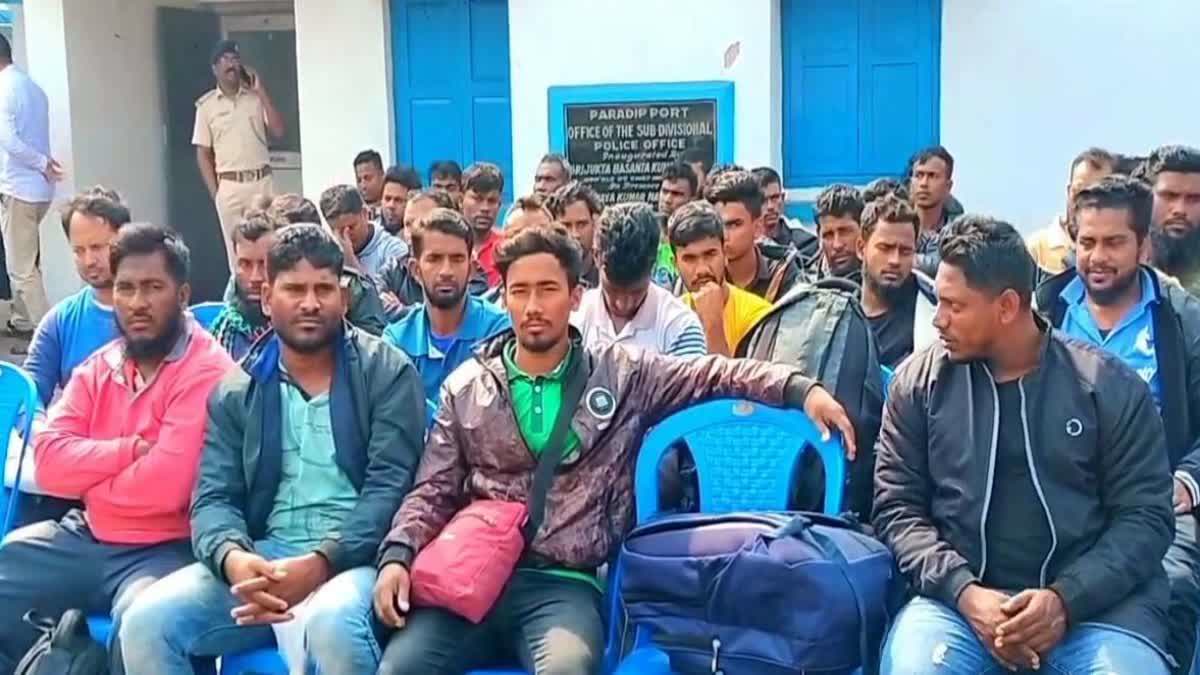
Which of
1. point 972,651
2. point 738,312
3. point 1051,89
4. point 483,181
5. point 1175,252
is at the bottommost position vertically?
point 972,651

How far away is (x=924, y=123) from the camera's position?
8.80 m

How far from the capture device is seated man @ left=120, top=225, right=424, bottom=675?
369 cm

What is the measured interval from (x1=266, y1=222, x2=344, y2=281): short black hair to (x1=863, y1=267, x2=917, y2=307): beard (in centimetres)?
192

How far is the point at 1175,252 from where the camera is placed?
492cm

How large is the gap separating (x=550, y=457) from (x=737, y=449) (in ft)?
1.79

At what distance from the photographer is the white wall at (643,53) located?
343 inches

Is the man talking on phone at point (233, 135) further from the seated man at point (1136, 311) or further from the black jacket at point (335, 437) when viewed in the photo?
the seated man at point (1136, 311)

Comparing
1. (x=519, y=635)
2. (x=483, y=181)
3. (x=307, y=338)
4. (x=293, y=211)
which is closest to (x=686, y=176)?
(x=483, y=181)

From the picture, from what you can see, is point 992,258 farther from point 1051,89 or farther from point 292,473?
point 1051,89

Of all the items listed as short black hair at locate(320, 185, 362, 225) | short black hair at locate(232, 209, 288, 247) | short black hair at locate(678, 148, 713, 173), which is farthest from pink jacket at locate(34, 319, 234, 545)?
short black hair at locate(678, 148, 713, 173)

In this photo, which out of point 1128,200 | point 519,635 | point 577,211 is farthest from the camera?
point 577,211

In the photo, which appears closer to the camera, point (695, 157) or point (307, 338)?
point (307, 338)

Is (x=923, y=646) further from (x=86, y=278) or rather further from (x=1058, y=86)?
(x=1058, y=86)

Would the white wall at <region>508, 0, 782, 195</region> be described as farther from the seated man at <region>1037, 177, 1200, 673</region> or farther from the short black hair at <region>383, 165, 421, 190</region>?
the seated man at <region>1037, 177, 1200, 673</region>
